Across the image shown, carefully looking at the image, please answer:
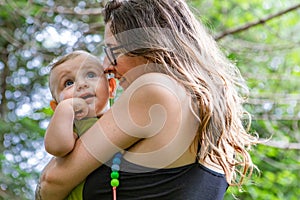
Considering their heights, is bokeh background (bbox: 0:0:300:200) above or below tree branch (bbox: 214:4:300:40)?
below

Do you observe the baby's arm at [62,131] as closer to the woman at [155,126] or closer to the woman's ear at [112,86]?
the woman at [155,126]

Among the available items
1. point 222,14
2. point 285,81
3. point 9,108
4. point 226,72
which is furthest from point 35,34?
point 226,72

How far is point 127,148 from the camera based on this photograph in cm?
155

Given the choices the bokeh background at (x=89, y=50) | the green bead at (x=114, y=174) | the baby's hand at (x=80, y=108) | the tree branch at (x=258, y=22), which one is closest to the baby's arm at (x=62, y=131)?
the baby's hand at (x=80, y=108)

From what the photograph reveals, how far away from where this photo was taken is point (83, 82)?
172cm

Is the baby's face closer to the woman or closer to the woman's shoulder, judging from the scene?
the woman

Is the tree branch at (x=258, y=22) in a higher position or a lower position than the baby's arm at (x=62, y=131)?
lower

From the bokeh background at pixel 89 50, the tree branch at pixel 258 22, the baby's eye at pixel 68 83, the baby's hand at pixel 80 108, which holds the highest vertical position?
the baby's eye at pixel 68 83

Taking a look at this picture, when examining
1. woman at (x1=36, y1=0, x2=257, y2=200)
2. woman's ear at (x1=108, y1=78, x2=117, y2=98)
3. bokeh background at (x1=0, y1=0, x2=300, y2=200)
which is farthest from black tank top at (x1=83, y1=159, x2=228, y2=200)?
bokeh background at (x1=0, y1=0, x2=300, y2=200)

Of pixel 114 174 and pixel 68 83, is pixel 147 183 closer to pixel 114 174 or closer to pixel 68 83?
pixel 114 174

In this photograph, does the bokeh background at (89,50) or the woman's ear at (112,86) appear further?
the bokeh background at (89,50)

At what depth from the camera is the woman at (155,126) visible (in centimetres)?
152

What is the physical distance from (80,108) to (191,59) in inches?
12.7

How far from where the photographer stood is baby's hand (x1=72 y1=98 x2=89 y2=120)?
1.67 m
